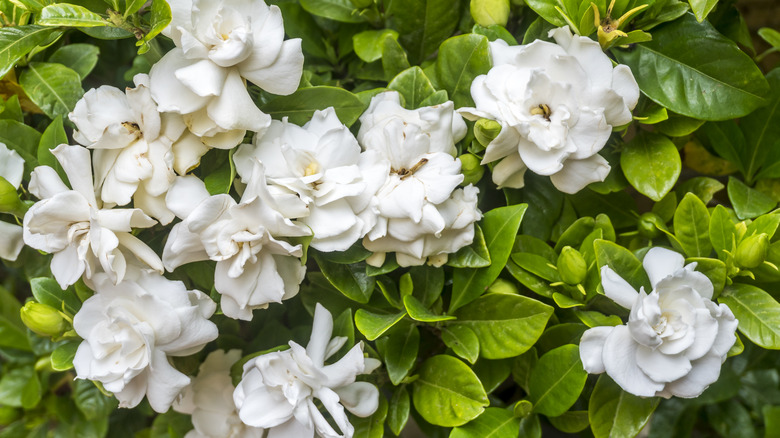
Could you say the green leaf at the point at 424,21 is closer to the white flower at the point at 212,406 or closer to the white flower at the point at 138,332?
the white flower at the point at 138,332

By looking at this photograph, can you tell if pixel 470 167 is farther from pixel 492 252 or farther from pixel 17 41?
pixel 17 41

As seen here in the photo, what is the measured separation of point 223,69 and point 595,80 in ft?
1.44

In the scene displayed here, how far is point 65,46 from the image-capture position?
915 millimetres

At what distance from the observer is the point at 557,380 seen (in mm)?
817

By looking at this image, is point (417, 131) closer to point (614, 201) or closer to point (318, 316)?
point (318, 316)

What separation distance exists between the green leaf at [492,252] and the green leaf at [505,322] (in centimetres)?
2

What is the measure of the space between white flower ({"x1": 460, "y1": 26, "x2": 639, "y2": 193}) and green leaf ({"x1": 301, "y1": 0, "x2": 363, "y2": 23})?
265 millimetres

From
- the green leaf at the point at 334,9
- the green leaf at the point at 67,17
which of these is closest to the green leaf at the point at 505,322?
the green leaf at the point at 334,9

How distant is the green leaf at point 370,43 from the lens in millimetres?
895

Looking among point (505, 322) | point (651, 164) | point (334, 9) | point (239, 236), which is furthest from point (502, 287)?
point (334, 9)

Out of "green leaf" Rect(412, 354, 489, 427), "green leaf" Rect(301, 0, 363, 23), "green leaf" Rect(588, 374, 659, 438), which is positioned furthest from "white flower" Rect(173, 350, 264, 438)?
"green leaf" Rect(301, 0, 363, 23)

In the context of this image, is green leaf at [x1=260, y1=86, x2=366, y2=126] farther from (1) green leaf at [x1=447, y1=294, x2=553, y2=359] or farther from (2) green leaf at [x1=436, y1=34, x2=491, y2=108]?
(1) green leaf at [x1=447, y1=294, x2=553, y2=359]

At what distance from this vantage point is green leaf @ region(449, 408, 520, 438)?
2.69ft

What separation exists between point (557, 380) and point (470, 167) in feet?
1.01
